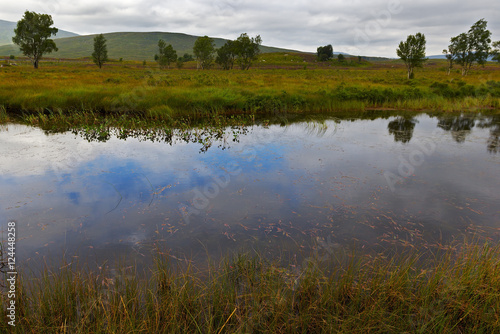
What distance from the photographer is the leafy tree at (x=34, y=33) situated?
61.6 metres

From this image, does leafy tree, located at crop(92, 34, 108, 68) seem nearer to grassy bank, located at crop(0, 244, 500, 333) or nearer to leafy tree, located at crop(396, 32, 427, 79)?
leafy tree, located at crop(396, 32, 427, 79)

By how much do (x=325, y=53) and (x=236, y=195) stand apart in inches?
4866

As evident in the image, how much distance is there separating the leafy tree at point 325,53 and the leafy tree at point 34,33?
9033 centimetres

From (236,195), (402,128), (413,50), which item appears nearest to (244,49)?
(413,50)

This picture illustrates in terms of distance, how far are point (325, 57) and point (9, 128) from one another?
381ft

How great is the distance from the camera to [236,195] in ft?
29.8

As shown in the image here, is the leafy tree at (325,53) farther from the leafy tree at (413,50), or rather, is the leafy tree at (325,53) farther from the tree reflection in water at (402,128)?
the tree reflection in water at (402,128)

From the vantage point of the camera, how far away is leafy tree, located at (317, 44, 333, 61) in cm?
11662

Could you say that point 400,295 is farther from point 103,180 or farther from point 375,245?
point 103,180

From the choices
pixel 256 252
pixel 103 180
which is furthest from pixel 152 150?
pixel 256 252

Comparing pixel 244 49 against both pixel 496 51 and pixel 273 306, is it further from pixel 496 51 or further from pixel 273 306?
pixel 273 306

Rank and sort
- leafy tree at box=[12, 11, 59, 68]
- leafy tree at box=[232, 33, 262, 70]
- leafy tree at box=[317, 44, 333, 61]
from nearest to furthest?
leafy tree at box=[12, 11, 59, 68] < leafy tree at box=[232, 33, 262, 70] < leafy tree at box=[317, 44, 333, 61]

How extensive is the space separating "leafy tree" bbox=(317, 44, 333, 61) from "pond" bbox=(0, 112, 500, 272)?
11050 cm

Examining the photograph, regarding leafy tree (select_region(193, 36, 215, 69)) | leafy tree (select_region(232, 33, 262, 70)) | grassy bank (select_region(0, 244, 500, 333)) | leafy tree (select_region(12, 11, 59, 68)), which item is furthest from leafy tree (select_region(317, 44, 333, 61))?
grassy bank (select_region(0, 244, 500, 333))
